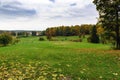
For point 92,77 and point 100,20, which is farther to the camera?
point 100,20

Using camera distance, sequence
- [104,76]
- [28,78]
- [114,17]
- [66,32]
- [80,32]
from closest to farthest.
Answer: [28,78] < [104,76] < [114,17] < [80,32] < [66,32]

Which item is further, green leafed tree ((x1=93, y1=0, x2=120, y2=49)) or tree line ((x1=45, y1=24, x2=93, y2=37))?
tree line ((x1=45, y1=24, x2=93, y2=37))

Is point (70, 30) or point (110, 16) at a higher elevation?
point (110, 16)

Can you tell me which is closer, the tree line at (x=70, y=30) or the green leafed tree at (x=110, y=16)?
the green leafed tree at (x=110, y=16)

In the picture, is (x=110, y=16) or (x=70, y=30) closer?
(x=110, y=16)

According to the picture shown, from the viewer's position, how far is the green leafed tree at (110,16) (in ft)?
119

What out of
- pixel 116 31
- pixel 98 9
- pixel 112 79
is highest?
pixel 98 9

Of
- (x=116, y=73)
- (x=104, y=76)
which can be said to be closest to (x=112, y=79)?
(x=104, y=76)

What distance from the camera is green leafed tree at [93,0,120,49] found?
36.2 m

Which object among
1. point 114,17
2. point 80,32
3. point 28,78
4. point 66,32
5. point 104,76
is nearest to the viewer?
point 28,78

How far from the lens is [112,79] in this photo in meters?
14.0

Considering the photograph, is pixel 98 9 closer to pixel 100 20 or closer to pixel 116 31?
pixel 100 20

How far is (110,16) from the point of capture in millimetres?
37156

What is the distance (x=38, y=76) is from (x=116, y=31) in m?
25.8
